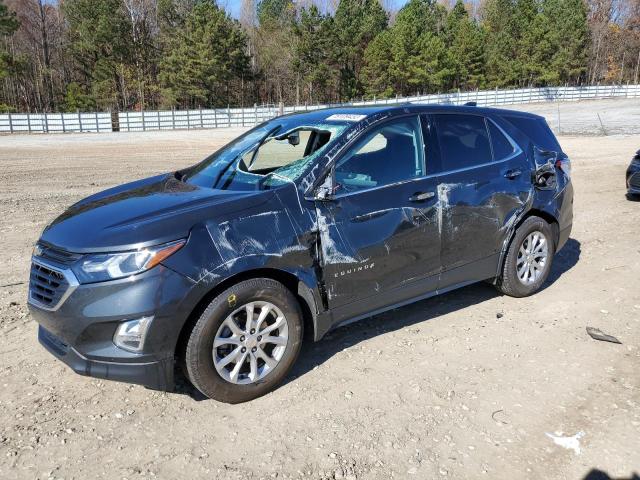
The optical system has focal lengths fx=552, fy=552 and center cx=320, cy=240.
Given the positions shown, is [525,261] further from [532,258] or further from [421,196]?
[421,196]

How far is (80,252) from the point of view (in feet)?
10.3

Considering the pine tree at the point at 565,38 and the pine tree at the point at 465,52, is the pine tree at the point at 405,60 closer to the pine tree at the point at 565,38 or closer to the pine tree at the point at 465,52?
the pine tree at the point at 465,52

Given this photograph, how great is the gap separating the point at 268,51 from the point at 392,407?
7038cm

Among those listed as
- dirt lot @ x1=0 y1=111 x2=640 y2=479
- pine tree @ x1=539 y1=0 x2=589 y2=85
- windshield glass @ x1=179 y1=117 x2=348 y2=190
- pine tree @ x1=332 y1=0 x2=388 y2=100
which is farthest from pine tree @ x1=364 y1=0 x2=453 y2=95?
dirt lot @ x1=0 y1=111 x2=640 y2=479

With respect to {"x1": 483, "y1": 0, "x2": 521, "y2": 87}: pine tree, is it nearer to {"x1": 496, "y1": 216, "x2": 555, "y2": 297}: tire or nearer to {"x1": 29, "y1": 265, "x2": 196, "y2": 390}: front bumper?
{"x1": 496, "y1": 216, "x2": 555, "y2": 297}: tire

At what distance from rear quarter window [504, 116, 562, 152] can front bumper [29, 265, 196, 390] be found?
3.55 m

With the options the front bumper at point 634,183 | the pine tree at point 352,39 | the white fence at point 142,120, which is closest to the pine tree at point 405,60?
the pine tree at point 352,39

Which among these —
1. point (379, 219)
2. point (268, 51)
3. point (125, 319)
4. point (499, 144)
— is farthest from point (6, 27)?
point (125, 319)

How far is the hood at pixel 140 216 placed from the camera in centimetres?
312

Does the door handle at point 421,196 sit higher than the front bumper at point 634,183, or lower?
higher

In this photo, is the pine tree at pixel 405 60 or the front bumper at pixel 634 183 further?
the pine tree at pixel 405 60

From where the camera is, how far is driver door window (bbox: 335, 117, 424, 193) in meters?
3.85

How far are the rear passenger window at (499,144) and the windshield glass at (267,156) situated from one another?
5.12ft

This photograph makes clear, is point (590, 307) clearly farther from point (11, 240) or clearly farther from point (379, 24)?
point (379, 24)
